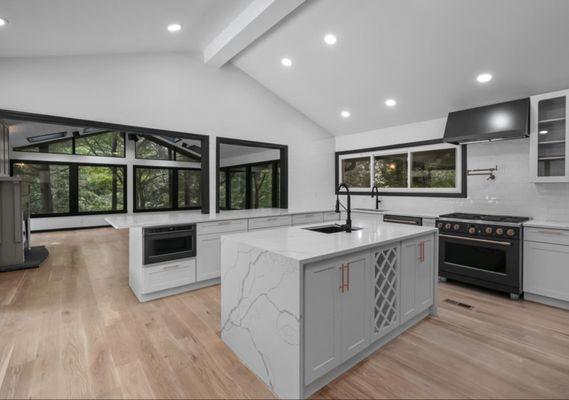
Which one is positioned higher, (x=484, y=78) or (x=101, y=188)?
(x=484, y=78)

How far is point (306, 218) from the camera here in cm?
494

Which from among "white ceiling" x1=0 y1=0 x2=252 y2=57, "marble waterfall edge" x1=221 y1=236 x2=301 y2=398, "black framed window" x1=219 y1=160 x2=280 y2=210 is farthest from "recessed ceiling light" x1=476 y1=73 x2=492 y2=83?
"black framed window" x1=219 y1=160 x2=280 y2=210

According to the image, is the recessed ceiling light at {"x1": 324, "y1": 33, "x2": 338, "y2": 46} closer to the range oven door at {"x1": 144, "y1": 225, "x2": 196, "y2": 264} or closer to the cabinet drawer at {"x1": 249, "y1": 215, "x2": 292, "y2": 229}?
the cabinet drawer at {"x1": 249, "y1": 215, "x2": 292, "y2": 229}

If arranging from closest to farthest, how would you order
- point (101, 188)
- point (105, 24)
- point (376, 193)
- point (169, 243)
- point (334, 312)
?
point (334, 312)
point (105, 24)
point (169, 243)
point (376, 193)
point (101, 188)

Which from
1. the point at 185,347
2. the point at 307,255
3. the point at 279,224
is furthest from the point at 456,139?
the point at 185,347

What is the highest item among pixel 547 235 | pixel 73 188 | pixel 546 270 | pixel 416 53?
pixel 416 53

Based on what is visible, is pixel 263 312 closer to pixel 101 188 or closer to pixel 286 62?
pixel 286 62

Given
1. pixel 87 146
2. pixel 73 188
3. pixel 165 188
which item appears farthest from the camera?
pixel 165 188

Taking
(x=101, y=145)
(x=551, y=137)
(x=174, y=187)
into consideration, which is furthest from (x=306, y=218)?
(x=101, y=145)

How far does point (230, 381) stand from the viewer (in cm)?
194

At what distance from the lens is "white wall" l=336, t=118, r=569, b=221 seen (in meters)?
3.53

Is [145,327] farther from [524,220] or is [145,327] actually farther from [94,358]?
[524,220]

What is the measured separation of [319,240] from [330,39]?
108 inches

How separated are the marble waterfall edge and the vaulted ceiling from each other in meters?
2.52
